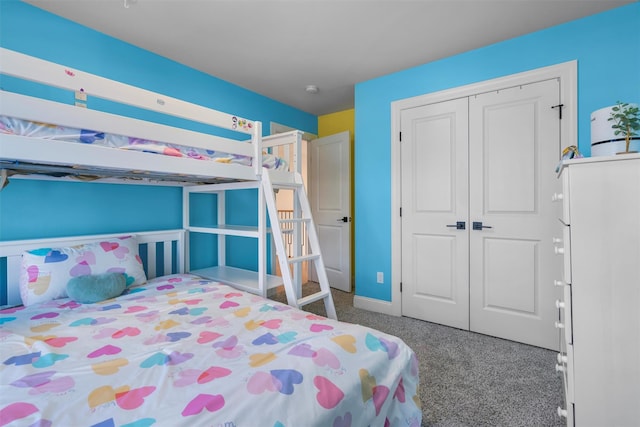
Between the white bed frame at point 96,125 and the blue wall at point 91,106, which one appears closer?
the white bed frame at point 96,125

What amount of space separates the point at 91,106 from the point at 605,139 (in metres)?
3.21

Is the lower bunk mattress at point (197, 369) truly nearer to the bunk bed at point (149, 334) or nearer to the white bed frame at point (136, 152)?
the bunk bed at point (149, 334)

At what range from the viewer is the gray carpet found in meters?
1.52

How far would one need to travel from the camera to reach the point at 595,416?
4.06ft

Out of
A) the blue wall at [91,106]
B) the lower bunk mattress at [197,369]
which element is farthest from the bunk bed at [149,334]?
the blue wall at [91,106]

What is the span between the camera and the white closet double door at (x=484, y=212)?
2.26 meters

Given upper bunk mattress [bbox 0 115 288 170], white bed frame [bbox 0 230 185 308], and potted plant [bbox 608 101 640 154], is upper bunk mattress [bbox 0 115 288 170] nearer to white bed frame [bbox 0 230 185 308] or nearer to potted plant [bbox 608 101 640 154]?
white bed frame [bbox 0 230 185 308]

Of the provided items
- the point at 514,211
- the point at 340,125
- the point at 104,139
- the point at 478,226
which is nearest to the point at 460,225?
the point at 478,226

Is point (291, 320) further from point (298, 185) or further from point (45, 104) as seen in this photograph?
point (45, 104)

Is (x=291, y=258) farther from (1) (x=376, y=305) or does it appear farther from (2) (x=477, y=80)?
(2) (x=477, y=80)

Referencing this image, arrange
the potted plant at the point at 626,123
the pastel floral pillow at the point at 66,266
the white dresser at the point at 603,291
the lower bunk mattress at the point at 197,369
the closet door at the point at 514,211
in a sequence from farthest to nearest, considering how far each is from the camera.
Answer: the closet door at the point at 514,211, the pastel floral pillow at the point at 66,266, the potted plant at the point at 626,123, the white dresser at the point at 603,291, the lower bunk mattress at the point at 197,369

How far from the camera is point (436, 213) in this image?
2742 millimetres

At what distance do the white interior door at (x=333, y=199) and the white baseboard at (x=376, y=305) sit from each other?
21.2 inches

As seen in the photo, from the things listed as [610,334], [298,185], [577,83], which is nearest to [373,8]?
[298,185]
